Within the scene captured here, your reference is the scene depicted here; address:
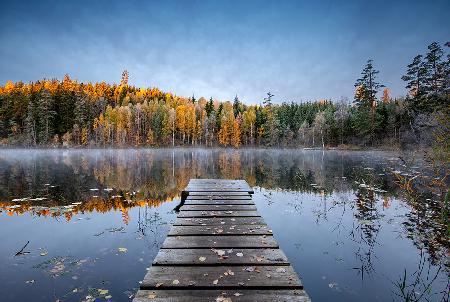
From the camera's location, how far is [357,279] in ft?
19.4

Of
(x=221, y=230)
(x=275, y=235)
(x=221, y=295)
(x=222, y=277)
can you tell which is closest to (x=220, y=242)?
(x=221, y=230)

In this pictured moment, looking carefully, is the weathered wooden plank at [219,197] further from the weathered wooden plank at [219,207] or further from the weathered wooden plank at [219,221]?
the weathered wooden plank at [219,221]

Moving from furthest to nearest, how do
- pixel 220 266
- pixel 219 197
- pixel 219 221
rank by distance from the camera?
pixel 219 197 < pixel 219 221 < pixel 220 266

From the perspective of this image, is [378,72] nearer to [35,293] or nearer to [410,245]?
[410,245]

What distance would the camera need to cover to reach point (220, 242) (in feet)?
17.6

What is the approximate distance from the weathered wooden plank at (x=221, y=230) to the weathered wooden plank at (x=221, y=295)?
2284mm

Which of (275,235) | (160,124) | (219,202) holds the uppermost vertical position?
(160,124)

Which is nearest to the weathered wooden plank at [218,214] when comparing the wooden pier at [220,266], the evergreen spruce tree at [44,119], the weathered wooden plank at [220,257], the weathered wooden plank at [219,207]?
the wooden pier at [220,266]

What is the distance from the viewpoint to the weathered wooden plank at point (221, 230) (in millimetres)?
5867

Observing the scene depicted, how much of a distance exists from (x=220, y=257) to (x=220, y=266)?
283mm

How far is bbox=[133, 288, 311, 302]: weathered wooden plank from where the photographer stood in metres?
3.34

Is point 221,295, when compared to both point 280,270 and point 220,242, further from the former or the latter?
point 220,242

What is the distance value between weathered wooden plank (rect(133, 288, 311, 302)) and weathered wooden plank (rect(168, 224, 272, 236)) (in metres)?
2.28

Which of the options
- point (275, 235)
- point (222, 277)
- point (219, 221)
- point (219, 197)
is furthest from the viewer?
point (219, 197)
